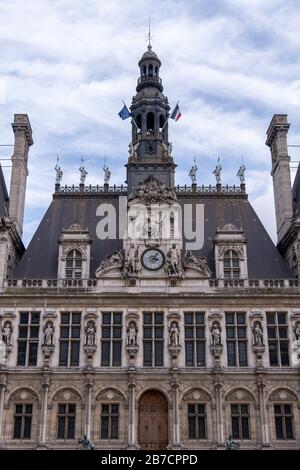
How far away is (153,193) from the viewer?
155 ft

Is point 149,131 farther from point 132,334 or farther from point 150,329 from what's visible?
point 132,334

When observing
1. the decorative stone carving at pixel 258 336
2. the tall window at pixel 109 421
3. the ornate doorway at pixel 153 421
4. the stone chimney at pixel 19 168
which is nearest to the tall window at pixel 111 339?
the tall window at pixel 109 421

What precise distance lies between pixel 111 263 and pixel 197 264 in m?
6.07

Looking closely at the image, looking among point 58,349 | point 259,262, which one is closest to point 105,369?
point 58,349

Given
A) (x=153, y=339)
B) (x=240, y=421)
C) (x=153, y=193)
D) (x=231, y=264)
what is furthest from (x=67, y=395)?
(x=153, y=193)

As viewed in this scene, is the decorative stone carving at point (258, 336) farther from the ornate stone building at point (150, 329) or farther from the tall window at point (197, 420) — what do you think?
the tall window at point (197, 420)

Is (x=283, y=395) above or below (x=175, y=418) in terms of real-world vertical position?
above

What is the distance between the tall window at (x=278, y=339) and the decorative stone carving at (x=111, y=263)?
36.0 feet

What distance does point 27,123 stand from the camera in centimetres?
5241

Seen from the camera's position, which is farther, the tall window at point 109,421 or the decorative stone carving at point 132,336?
the decorative stone carving at point 132,336

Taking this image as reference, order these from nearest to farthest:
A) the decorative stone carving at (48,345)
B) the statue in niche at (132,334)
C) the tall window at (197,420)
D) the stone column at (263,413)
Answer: the stone column at (263,413), the tall window at (197,420), the decorative stone carving at (48,345), the statue in niche at (132,334)

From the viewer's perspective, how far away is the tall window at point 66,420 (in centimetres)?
4088
